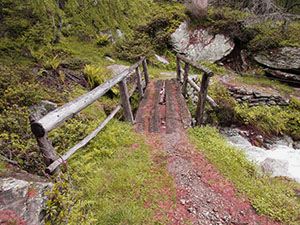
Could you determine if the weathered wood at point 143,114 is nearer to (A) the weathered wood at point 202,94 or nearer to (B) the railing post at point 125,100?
(B) the railing post at point 125,100

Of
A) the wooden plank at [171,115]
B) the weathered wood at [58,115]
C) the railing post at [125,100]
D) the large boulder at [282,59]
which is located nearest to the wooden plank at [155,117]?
the wooden plank at [171,115]

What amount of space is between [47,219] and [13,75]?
4296 millimetres

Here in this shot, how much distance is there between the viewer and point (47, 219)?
125 cm

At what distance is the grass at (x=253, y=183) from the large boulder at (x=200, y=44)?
8792 millimetres

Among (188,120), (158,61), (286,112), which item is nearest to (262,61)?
(286,112)

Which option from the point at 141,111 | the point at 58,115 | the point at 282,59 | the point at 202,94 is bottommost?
the point at 282,59

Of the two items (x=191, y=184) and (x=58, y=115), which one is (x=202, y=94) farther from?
(x=58, y=115)

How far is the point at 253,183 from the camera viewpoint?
2521 mm

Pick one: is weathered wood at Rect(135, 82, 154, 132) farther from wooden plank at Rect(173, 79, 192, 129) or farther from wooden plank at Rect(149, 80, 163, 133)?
wooden plank at Rect(173, 79, 192, 129)

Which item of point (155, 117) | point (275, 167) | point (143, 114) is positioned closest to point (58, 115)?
point (155, 117)

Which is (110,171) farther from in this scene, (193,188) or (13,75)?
(13,75)

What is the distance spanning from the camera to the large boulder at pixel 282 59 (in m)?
8.21

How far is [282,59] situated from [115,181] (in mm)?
11036

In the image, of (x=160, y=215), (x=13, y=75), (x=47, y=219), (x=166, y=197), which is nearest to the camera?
(x=47, y=219)
